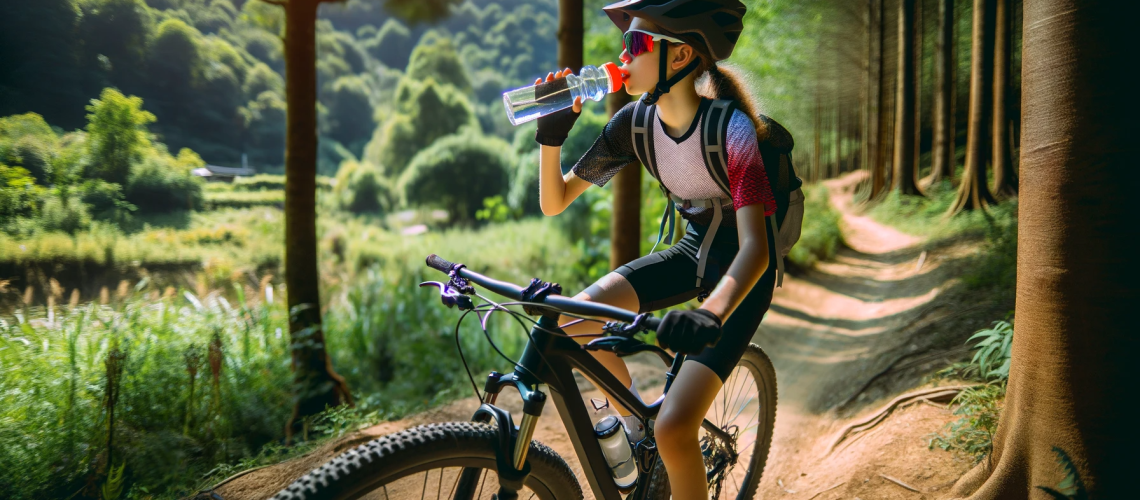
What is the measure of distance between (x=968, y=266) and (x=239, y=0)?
8.52 metres

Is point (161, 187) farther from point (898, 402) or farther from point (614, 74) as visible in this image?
point (898, 402)

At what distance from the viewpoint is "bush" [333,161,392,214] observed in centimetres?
1245

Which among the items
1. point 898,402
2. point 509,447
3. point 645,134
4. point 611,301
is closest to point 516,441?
point 509,447

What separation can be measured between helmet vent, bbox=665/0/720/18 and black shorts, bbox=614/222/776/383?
2.71ft

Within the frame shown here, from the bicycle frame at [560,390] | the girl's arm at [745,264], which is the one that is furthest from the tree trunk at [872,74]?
the bicycle frame at [560,390]

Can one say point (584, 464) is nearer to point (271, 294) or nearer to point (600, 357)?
point (600, 357)

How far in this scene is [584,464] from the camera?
199cm

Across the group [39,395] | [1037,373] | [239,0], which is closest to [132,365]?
[39,395]

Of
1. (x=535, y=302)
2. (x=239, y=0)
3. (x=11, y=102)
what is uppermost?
(x=239, y=0)

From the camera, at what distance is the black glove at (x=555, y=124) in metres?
2.22

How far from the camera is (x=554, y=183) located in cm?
244

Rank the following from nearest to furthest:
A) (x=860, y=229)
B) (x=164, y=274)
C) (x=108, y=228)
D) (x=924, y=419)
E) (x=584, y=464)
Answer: (x=584, y=464) < (x=924, y=419) < (x=108, y=228) < (x=164, y=274) < (x=860, y=229)

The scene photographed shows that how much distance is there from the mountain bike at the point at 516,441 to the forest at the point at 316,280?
0.25 meters

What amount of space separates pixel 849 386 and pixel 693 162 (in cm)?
347
